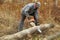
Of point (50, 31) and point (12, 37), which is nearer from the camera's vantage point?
point (12, 37)

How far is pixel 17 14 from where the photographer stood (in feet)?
40.2

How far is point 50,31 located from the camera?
10367mm

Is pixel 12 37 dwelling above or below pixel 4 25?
above

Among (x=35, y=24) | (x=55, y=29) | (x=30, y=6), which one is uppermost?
(x=30, y=6)

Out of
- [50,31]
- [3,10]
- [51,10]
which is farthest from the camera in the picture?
[51,10]

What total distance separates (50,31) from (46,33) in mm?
461

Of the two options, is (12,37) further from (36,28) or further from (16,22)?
(16,22)

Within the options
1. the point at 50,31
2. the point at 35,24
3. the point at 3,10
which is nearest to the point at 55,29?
the point at 50,31

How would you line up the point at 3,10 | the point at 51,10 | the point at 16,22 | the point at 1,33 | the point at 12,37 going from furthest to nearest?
1. the point at 51,10
2. the point at 3,10
3. the point at 16,22
4. the point at 1,33
5. the point at 12,37

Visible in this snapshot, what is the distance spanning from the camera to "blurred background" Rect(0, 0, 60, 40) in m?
10.5

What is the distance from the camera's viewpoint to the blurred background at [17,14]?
10516 millimetres

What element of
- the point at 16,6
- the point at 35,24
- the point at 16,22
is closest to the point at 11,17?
the point at 16,22

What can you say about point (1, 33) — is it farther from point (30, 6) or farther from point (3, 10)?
point (3, 10)

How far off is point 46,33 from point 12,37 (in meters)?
2.98
